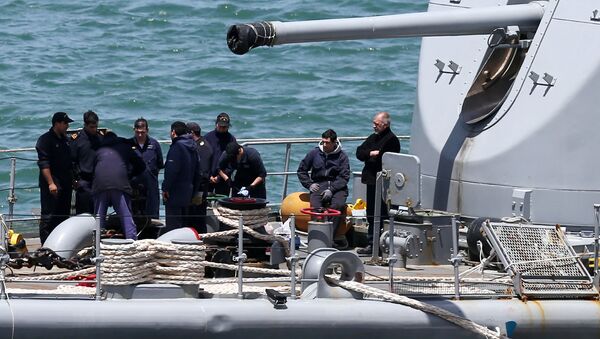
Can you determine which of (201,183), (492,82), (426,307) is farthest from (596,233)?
(201,183)

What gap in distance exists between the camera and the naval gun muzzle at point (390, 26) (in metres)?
11.7

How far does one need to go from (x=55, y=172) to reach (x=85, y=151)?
0.35 meters

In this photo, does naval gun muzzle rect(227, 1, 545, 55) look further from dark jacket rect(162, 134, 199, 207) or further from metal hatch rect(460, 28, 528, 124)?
dark jacket rect(162, 134, 199, 207)

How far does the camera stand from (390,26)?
1245 centimetres

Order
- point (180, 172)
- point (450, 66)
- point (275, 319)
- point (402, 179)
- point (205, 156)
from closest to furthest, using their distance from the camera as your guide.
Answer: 1. point (275, 319)
2. point (402, 179)
3. point (180, 172)
4. point (450, 66)
5. point (205, 156)

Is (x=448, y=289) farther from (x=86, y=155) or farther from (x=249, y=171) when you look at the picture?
(x=86, y=155)

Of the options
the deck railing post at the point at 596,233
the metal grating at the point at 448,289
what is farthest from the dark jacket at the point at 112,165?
the deck railing post at the point at 596,233

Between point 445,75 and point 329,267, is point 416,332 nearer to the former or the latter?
point 329,267

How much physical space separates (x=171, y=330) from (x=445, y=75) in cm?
434

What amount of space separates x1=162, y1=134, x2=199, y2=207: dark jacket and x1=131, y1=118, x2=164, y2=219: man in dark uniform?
0.79m

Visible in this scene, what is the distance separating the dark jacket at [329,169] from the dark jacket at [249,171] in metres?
0.48

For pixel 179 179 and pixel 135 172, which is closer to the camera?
pixel 179 179

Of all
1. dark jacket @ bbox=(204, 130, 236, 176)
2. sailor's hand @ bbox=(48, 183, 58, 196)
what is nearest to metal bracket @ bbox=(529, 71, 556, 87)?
dark jacket @ bbox=(204, 130, 236, 176)

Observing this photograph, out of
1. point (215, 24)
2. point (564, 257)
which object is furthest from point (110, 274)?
point (215, 24)
